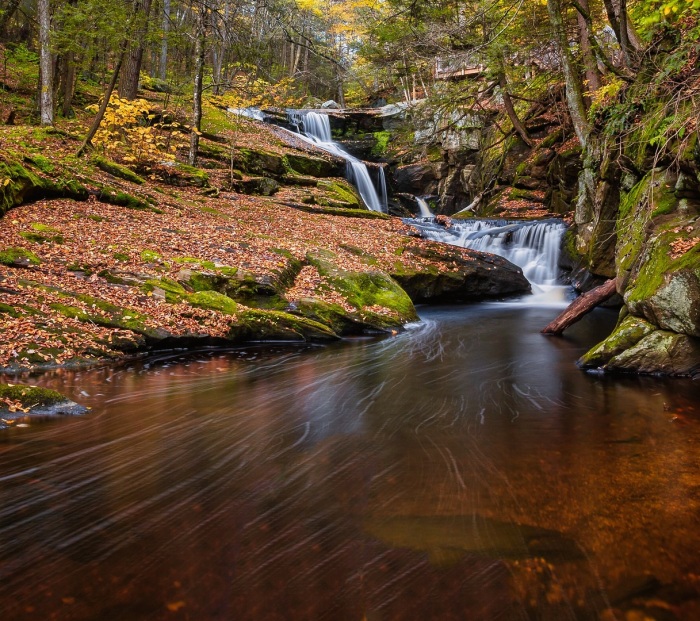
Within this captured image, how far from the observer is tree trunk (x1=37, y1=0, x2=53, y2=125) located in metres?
12.3

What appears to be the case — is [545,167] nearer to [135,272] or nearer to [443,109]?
[443,109]

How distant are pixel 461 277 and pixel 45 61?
1185 centimetres

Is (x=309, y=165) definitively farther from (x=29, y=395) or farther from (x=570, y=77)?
(x=29, y=395)

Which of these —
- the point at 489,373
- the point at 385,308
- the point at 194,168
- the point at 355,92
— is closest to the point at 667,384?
the point at 489,373

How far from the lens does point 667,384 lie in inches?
240

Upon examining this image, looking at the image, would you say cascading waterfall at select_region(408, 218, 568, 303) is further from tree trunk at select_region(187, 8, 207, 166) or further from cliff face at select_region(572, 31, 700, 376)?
tree trunk at select_region(187, 8, 207, 166)

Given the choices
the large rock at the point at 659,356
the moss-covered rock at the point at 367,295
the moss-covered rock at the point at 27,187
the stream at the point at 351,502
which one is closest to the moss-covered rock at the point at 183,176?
the moss-covered rock at the point at 27,187

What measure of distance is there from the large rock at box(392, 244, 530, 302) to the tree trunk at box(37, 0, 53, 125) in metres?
10.2

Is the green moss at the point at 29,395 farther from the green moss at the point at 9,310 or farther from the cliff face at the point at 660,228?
the cliff face at the point at 660,228

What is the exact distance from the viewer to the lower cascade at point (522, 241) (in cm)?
1502

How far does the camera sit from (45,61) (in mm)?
12555

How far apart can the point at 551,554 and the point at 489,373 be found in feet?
15.4

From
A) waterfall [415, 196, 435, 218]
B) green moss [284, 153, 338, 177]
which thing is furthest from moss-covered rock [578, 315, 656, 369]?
waterfall [415, 196, 435, 218]

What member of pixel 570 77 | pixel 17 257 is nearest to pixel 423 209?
pixel 570 77
